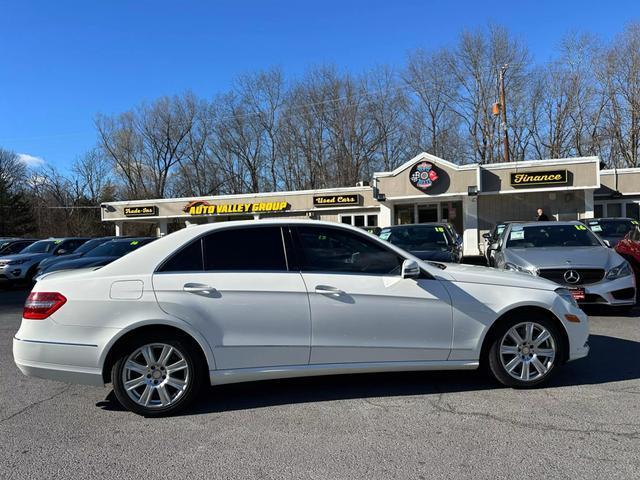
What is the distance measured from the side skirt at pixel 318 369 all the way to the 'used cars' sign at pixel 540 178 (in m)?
19.7

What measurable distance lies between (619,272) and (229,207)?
2496 cm

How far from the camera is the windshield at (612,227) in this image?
43.4ft

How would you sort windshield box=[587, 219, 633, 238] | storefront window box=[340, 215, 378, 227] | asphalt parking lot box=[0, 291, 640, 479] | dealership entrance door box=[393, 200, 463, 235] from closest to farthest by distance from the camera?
1. asphalt parking lot box=[0, 291, 640, 479]
2. windshield box=[587, 219, 633, 238]
3. dealership entrance door box=[393, 200, 463, 235]
4. storefront window box=[340, 215, 378, 227]

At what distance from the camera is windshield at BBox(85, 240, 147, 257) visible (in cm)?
1204

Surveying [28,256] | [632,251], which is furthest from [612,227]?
[28,256]

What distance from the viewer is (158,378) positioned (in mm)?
4125

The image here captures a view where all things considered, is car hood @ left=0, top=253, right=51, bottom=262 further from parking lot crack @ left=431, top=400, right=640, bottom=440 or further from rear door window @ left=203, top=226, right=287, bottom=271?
parking lot crack @ left=431, top=400, right=640, bottom=440

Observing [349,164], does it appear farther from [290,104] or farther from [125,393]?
[125,393]

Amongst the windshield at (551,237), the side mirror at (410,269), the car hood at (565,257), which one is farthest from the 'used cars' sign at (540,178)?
the side mirror at (410,269)

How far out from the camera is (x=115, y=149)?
55625 mm

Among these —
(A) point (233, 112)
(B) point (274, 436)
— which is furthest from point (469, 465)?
(A) point (233, 112)

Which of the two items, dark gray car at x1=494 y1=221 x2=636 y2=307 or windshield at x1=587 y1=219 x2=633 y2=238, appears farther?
windshield at x1=587 y1=219 x2=633 y2=238

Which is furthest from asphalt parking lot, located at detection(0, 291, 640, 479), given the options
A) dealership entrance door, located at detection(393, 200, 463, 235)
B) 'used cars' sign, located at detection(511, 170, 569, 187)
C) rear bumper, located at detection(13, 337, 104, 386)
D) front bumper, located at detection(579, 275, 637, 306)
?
dealership entrance door, located at detection(393, 200, 463, 235)

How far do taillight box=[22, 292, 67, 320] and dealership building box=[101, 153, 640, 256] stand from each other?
62.8ft
